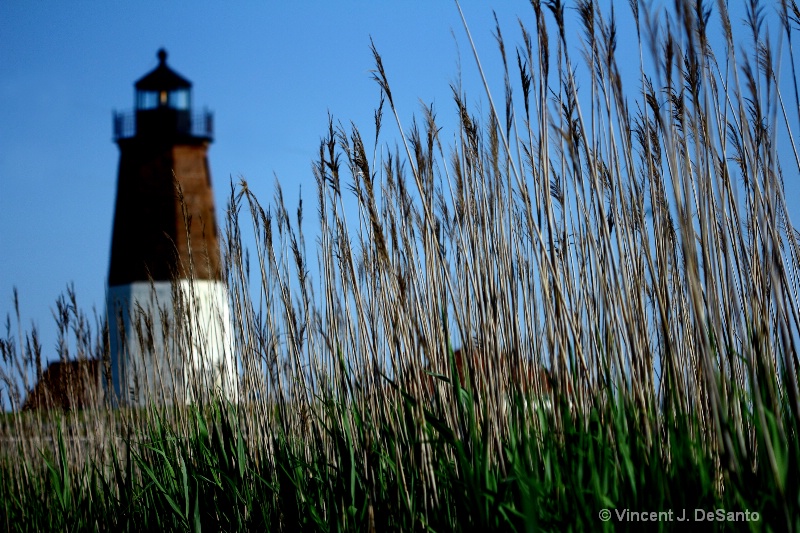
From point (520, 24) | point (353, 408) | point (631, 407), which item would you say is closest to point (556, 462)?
point (631, 407)

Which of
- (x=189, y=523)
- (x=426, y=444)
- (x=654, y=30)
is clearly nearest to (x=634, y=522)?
(x=426, y=444)

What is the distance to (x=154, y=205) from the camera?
16500 mm

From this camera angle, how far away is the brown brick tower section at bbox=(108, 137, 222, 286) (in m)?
16.1

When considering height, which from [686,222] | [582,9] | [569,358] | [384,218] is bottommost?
[569,358]

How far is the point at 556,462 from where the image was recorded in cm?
145

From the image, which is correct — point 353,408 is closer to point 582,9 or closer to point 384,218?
point 384,218

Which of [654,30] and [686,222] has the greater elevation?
[654,30]

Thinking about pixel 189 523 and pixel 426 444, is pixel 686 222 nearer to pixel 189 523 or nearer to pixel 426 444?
pixel 426 444

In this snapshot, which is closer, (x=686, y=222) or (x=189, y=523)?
(x=686, y=222)

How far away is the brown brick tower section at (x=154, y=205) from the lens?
52.8 ft

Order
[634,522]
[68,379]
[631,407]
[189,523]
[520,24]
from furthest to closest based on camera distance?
[68,379] < [189,523] < [520,24] < [631,407] < [634,522]

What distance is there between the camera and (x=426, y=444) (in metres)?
1.70

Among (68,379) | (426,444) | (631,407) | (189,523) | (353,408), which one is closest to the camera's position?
(631,407)

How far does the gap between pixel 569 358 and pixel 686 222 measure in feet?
1.67
